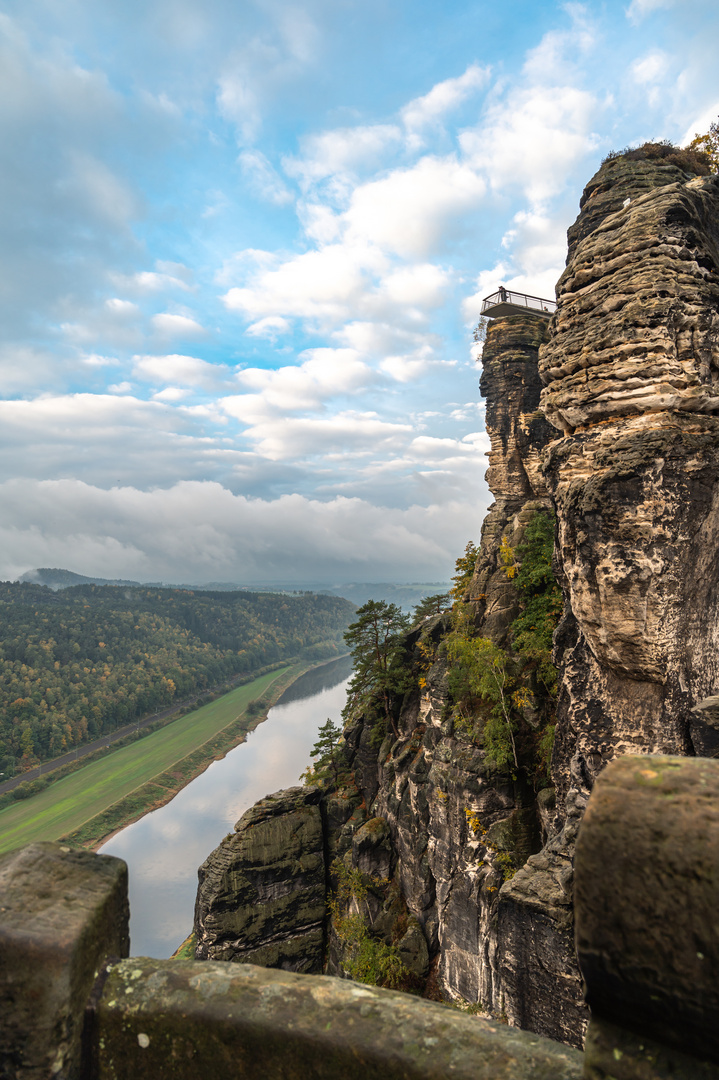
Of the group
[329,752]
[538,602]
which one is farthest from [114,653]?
[538,602]

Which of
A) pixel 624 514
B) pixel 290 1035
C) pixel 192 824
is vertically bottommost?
pixel 192 824

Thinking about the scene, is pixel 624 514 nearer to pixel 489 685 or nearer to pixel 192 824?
pixel 489 685

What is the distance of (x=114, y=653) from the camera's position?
12750 centimetres

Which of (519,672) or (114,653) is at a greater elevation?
(519,672)

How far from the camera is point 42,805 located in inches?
2714

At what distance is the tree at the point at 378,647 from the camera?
1202 inches

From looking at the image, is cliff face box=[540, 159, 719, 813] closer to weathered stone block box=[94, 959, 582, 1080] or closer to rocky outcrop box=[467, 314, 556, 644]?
weathered stone block box=[94, 959, 582, 1080]

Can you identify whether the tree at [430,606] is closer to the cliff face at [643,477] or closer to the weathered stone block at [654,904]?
the cliff face at [643,477]

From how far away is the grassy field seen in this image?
204 ft

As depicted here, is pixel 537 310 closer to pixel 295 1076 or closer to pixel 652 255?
pixel 652 255

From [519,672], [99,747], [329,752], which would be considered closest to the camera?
[519,672]

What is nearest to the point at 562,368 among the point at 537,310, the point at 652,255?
the point at 652,255

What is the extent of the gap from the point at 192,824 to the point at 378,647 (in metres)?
43.1

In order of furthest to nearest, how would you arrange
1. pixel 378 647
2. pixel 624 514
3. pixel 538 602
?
pixel 378 647, pixel 538 602, pixel 624 514
